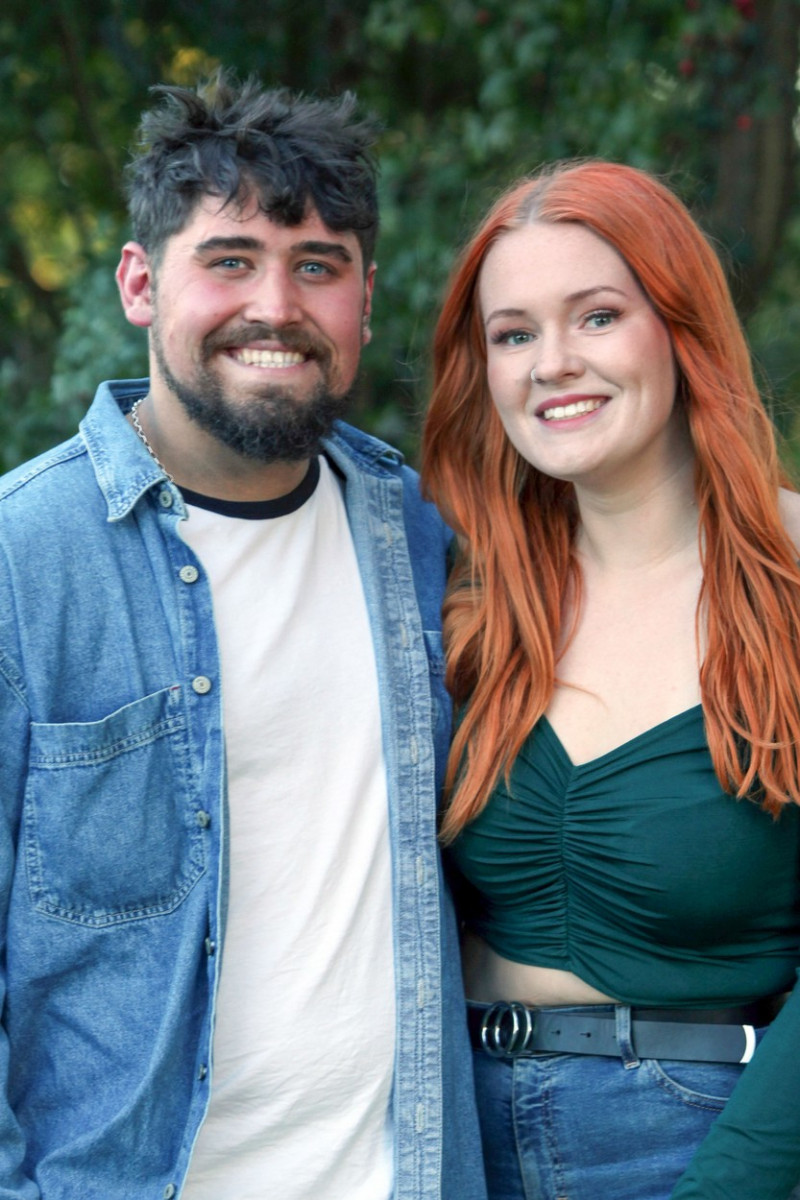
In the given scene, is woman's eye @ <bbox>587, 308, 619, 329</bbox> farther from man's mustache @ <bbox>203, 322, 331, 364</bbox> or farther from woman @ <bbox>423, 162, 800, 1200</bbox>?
man's mustache @ <bbox>203, 322, 331, 364</bbox>

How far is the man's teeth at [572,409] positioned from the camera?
92.3 inches

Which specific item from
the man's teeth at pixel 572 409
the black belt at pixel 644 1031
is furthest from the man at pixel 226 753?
the man's teeth at pixel 572 409

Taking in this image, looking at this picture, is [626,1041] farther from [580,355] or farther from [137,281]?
Result: [137,281]

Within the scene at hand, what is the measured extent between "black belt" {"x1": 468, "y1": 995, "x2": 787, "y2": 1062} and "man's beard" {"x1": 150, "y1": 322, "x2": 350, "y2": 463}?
97 centimetres

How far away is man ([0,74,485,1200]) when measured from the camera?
81.4 inches

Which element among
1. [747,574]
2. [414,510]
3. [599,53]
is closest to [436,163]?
[599,53]

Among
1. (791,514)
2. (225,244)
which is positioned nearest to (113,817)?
(225,244)

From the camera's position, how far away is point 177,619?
2186 millimetres

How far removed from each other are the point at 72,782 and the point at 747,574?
1.09 metres

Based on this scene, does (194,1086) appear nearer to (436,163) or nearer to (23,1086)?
(23,1086)

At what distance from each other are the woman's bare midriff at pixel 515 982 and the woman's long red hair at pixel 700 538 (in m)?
0.24

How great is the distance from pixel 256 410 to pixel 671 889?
980 millimetres

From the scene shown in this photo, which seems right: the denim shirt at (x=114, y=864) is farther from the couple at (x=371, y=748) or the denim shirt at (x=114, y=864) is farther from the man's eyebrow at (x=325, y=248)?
the man's eyebrow at (x=325, y=248)

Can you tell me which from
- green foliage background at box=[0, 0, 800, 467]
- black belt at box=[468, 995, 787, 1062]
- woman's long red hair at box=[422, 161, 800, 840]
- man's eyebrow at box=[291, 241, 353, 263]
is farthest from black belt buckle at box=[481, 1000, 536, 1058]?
green foliage background at box=[0, 0, 800, 467]
